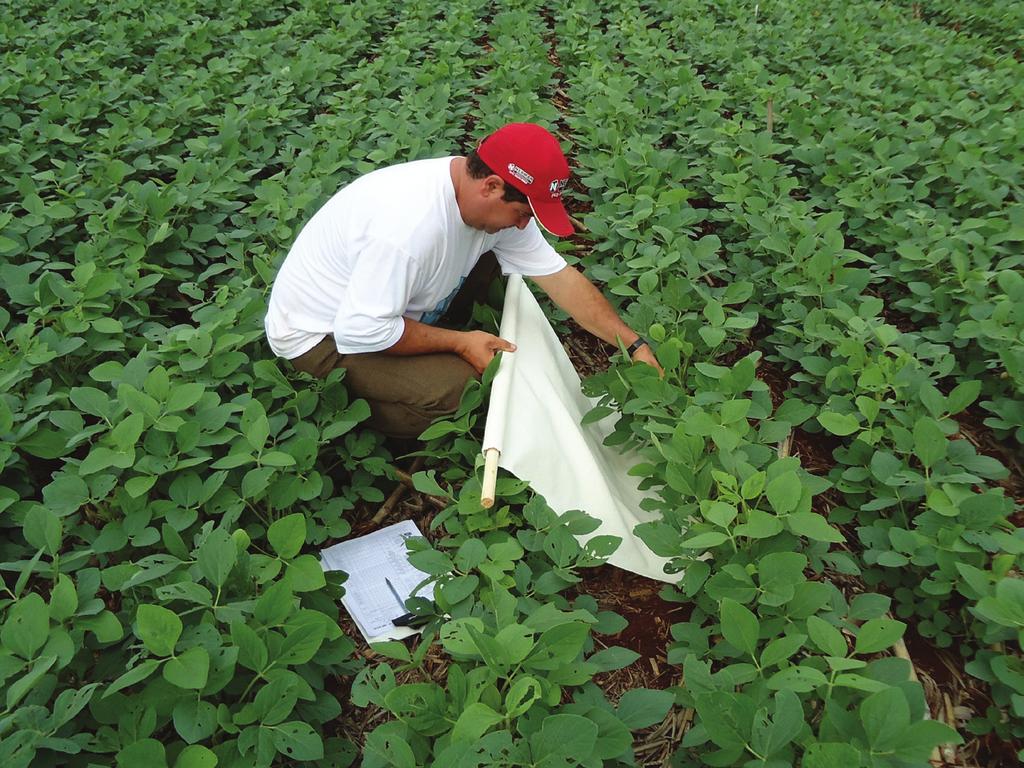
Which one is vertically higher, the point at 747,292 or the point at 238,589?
the point at 747,292

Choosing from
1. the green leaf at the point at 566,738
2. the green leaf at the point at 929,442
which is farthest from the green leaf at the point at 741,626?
the green leaf at the point at 929,442

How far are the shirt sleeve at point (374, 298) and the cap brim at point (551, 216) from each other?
1.37 ft

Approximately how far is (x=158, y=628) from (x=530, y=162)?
1.59m

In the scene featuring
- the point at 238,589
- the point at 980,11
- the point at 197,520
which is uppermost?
the point at 980,11

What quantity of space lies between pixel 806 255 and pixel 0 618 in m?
2.74

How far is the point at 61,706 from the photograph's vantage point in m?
1.47

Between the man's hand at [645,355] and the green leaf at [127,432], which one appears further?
the man's hand at [645,355]

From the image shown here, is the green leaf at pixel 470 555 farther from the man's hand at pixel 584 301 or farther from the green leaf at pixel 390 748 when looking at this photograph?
the man's hand at pixel 584 301

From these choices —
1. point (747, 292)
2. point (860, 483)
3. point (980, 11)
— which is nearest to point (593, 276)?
point (747, 292)

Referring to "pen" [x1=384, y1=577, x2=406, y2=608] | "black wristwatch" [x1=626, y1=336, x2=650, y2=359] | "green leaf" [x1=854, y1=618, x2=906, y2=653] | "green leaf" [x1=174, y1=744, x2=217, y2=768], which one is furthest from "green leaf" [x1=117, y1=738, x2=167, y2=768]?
"black wristwatch" [x1=626, y1=336, x2=650, y2=359]

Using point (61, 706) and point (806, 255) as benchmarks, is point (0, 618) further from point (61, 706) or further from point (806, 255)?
point (806, 255)

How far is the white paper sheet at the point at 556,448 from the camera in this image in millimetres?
2197

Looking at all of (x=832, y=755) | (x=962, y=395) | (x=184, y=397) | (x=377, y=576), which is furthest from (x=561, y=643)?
(x=962, y=395)

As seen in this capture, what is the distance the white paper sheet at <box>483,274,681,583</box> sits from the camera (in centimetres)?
220
